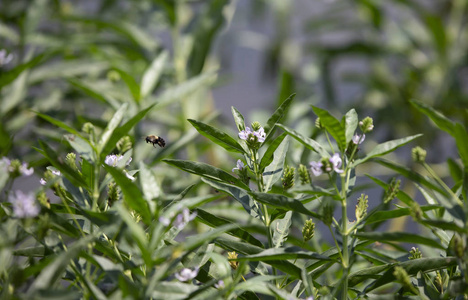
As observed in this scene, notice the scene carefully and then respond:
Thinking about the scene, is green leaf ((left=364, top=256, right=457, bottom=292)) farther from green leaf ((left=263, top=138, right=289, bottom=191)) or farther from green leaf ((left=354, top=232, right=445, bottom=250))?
green leaf ((left=263, top=138, right=289, bottom=191))

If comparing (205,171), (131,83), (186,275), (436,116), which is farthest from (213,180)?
(131,83)

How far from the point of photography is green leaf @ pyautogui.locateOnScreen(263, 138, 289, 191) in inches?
21.4

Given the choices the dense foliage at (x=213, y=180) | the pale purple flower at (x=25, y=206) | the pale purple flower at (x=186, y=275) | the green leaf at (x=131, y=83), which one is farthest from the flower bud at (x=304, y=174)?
the green leaf at (x=131, y=83)

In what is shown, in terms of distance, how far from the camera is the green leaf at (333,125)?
470 millimetres

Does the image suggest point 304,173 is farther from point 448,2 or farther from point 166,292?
point 448,2

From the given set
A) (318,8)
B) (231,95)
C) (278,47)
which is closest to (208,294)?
(278,47)

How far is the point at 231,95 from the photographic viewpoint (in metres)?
2.86

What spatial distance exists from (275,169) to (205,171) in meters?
0.08

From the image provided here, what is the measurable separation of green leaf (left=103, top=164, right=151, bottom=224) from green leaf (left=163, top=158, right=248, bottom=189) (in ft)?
0.27

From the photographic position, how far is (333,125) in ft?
1.57

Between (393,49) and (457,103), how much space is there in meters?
0.31

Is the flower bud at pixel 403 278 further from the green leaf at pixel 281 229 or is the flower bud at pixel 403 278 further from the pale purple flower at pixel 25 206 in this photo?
the pale purple flower at pixel 25 206

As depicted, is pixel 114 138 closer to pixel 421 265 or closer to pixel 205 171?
pixel 205 171

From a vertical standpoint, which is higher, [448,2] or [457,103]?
[448,2]
